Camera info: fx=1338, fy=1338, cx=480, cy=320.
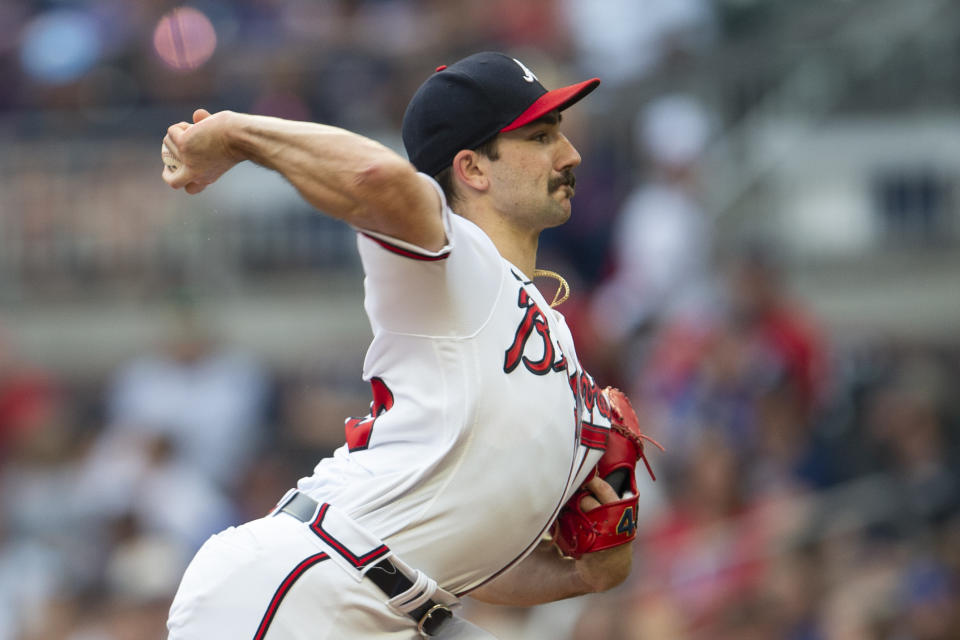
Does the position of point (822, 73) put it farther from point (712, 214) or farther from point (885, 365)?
point (885, 365)

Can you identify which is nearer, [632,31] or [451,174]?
[451,174]

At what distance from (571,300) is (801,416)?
1.46 m

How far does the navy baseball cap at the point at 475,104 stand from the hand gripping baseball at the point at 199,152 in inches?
22.3

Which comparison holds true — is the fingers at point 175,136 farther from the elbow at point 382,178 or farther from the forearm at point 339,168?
the elbow at point 382,178

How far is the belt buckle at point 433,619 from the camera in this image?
325 cm

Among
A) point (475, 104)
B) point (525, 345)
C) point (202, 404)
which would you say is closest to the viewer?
point (525, 345)

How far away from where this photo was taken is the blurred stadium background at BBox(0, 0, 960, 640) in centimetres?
673

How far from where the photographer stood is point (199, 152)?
121 inches

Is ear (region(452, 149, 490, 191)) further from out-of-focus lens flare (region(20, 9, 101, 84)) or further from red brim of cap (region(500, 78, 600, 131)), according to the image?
out-of-focus lens flare (region(20, 9, 101, 84))

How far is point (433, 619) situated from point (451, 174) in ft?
3.73

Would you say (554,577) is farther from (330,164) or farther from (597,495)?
(330,164)

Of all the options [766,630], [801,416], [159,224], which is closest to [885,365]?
[801,416]

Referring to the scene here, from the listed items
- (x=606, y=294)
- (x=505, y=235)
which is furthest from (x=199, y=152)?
(x=606, y=294)

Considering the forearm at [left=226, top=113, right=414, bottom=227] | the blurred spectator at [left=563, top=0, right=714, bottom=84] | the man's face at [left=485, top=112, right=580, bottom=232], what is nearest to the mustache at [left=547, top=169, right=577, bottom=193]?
the man's face at [left=485, top=112, right=580, bottom=232]
